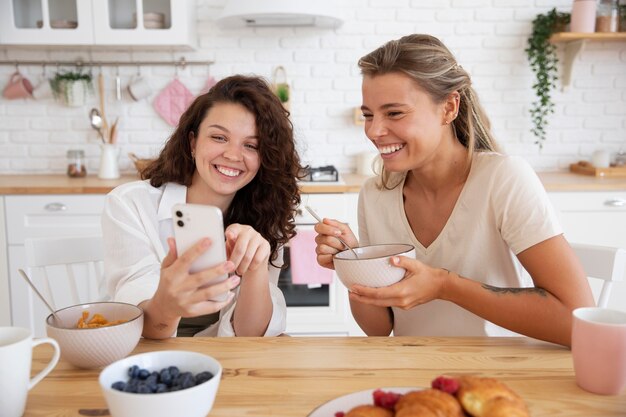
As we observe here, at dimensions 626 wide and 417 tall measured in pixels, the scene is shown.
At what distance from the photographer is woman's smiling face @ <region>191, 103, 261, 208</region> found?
56.3 inches

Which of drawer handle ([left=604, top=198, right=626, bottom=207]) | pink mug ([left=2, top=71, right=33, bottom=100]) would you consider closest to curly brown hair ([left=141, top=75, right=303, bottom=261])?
drawer handle ([left=604, top=198, right=626, bottom=207])

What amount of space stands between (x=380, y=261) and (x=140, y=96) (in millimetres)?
2625

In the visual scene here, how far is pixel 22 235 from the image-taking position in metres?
2.74

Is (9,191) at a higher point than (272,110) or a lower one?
lower

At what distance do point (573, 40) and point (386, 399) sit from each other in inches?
122

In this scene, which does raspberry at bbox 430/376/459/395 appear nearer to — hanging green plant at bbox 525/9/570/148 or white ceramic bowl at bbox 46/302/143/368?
white ceramic bowl at bbox 46/302/143/368

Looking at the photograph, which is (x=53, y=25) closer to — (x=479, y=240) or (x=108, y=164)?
(x=108, y=164)

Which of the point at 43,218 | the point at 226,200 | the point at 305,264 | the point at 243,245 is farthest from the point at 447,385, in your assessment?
the point at 43,218

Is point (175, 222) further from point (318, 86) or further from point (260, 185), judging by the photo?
point (318, 86)

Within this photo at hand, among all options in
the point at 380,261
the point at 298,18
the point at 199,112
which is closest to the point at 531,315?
the point at 380,261

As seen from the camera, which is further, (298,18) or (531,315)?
(298,18)

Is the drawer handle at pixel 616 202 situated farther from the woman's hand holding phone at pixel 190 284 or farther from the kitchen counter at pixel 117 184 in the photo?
the woman's hand holding phone at pixel 190 284

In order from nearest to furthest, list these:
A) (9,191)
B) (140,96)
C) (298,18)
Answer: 1. (9,191)
2. (298,18)
3. (140,96)

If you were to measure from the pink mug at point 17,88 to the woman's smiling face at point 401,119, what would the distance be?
2.57 metres
